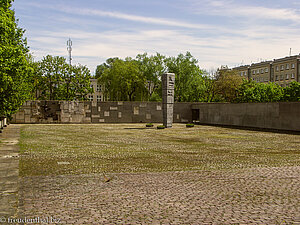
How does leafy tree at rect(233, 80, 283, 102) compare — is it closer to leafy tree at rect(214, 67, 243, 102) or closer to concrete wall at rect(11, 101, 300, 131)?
leafy tree at rect(214, 67, 243, 102)

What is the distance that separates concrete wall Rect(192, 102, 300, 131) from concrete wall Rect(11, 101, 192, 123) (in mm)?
4438

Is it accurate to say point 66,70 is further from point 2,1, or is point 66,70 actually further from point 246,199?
point 246,199

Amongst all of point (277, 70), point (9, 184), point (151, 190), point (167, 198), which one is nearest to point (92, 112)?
point (9, 184)

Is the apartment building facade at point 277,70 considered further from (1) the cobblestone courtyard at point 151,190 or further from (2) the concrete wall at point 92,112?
(1) the cobblestone courtyard at point 151,190

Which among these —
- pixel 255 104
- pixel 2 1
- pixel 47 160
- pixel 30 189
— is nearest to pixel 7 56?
pixel 2 1

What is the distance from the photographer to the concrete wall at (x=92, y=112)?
1366 inches

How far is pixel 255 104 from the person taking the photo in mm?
28938

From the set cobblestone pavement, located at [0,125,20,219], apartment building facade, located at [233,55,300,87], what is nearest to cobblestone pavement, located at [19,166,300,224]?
cobblestone pavement, located at [0,125,20,219]

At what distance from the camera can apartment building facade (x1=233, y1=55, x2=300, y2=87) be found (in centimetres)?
10294

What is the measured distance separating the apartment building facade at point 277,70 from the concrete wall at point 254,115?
Answer: 75.7 meters

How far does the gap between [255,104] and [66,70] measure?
109 feet

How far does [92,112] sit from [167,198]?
31.1m

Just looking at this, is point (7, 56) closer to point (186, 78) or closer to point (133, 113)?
point (133, 113)

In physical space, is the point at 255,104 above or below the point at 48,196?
above
